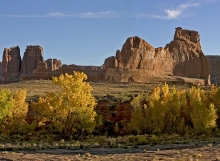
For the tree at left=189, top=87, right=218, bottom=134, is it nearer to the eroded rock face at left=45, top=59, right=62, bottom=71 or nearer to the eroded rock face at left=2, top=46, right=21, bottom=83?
the eroded rock face at left=2, top=46, right=21, bottom=83

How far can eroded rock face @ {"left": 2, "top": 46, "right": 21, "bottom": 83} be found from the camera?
13200cm

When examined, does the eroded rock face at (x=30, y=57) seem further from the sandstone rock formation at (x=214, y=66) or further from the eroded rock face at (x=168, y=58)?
the sandstone rock formation at (x=214, y=66)

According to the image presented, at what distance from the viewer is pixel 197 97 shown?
40.4 m

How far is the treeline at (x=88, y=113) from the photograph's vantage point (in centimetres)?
3609

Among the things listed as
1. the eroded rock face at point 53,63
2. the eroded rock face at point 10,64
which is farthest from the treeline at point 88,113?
the eroded rock face at point 53,63

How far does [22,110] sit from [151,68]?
44.0 meters

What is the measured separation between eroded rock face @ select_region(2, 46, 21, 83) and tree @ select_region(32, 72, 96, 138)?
3816 inches

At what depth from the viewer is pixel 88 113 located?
121 feet

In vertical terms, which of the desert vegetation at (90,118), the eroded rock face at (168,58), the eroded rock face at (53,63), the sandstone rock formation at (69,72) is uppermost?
the eroded rock face at (53,63)

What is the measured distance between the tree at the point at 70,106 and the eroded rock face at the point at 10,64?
9692cm

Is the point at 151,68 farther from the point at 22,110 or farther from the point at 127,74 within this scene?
the point at 22,110

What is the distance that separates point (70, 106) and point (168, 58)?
52.9 m

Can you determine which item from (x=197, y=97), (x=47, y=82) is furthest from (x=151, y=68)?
(x=197, y=97)

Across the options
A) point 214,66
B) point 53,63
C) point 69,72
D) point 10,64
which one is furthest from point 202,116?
point 214,66
